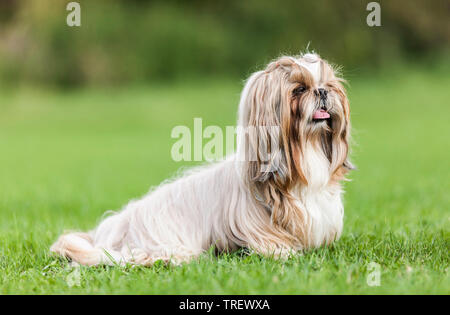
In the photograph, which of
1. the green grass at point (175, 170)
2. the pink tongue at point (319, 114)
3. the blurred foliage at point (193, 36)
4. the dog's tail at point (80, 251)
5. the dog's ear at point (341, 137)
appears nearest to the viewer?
the green grass at point (175, 170)

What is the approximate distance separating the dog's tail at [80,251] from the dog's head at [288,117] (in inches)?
49.1

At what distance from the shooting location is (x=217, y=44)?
71.9ft

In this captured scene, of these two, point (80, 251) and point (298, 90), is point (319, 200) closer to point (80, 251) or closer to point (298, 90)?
point (298, 90)

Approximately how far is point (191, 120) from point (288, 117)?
13.1m

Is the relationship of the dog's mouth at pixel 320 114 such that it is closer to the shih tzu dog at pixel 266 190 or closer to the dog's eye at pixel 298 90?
the shih tzu dog at pixel 266 190

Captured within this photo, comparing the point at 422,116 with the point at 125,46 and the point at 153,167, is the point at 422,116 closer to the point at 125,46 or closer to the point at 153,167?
the point at 153,167

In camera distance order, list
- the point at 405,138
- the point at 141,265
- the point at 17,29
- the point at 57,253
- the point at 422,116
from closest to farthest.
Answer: the point at 141,265 → the point at 57,253 → the point at 405,138 → the point at 422,116 → the point at 17,29

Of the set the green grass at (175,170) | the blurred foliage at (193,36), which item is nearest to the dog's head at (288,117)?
the green grass at (175,170)

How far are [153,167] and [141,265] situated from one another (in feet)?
22.3

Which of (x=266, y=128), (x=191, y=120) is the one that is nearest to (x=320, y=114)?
(x=266, y=128)

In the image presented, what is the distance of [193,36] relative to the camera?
2189 centimetres

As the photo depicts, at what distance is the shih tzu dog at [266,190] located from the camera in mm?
4250

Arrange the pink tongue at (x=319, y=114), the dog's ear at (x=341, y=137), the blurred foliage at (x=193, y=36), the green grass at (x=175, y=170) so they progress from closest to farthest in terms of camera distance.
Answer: the green grass at (x=175, y=170) < the pink tongue at (x=319, y=114) < the dog's ear at (x=341, y=137) < the blurred foliage at (x=193, y=36)
